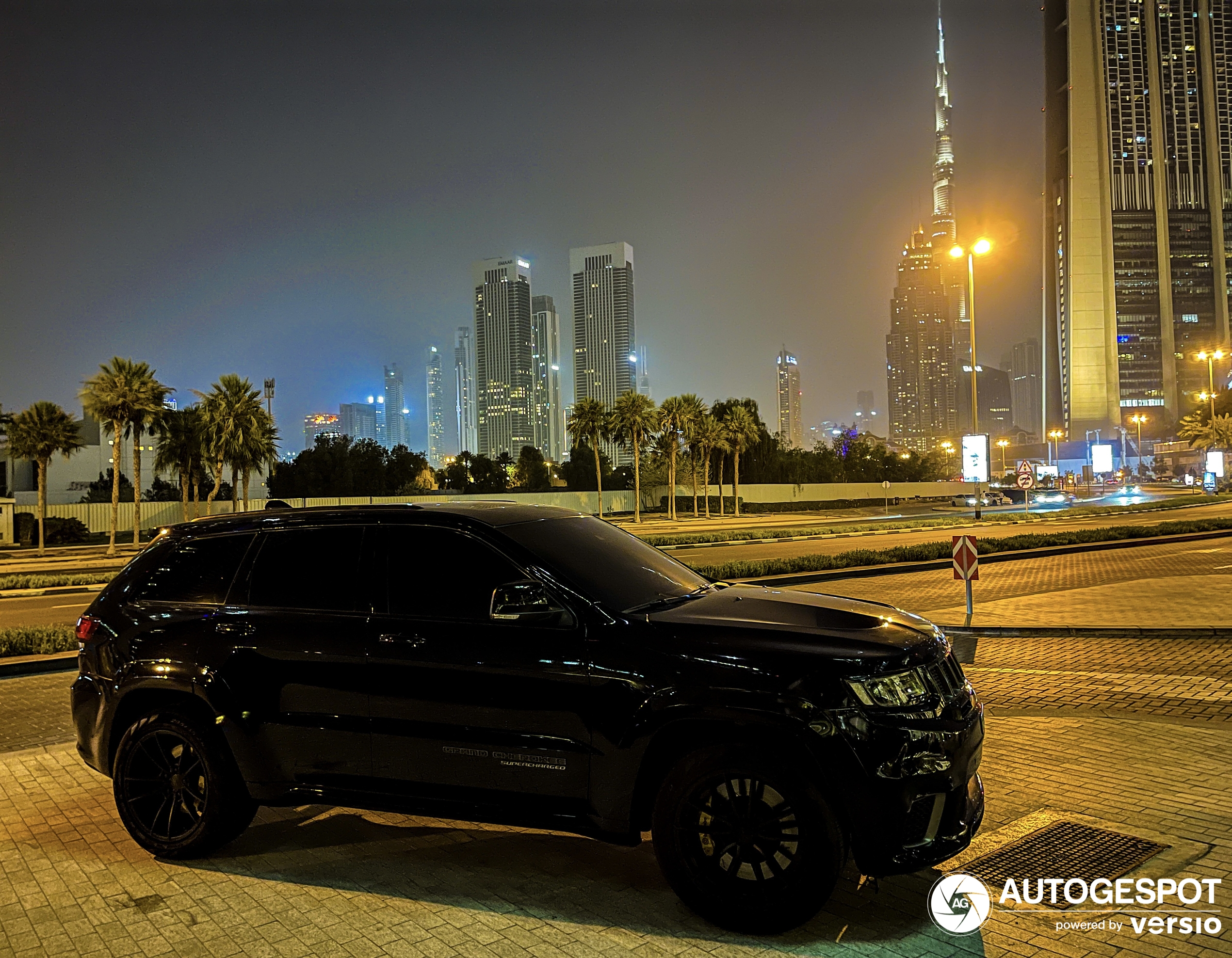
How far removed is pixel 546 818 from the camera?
412cm

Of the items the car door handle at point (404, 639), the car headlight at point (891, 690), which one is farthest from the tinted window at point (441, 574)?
the car headlight at point (891, 690)

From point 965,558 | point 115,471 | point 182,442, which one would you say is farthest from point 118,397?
point 965,558

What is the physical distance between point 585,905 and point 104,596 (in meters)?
3.47

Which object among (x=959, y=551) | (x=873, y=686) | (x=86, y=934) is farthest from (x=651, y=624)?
(x=959, y=551)

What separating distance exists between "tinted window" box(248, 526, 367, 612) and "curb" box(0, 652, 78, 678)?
306 inches

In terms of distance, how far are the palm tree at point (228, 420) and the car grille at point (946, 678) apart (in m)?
54.5

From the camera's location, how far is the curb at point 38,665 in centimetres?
1104

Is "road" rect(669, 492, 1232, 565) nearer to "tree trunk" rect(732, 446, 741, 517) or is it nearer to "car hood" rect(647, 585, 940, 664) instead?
"car hood" rect(647, 585, 940, 664)

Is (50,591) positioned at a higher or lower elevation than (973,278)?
lower

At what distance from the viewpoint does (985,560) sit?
74.1 feet

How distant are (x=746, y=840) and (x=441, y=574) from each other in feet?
6.42

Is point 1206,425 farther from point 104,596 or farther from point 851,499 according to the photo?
point 104,596

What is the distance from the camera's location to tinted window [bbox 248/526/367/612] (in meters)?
4.74

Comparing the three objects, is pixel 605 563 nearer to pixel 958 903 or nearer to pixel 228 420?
pixel 958 903
